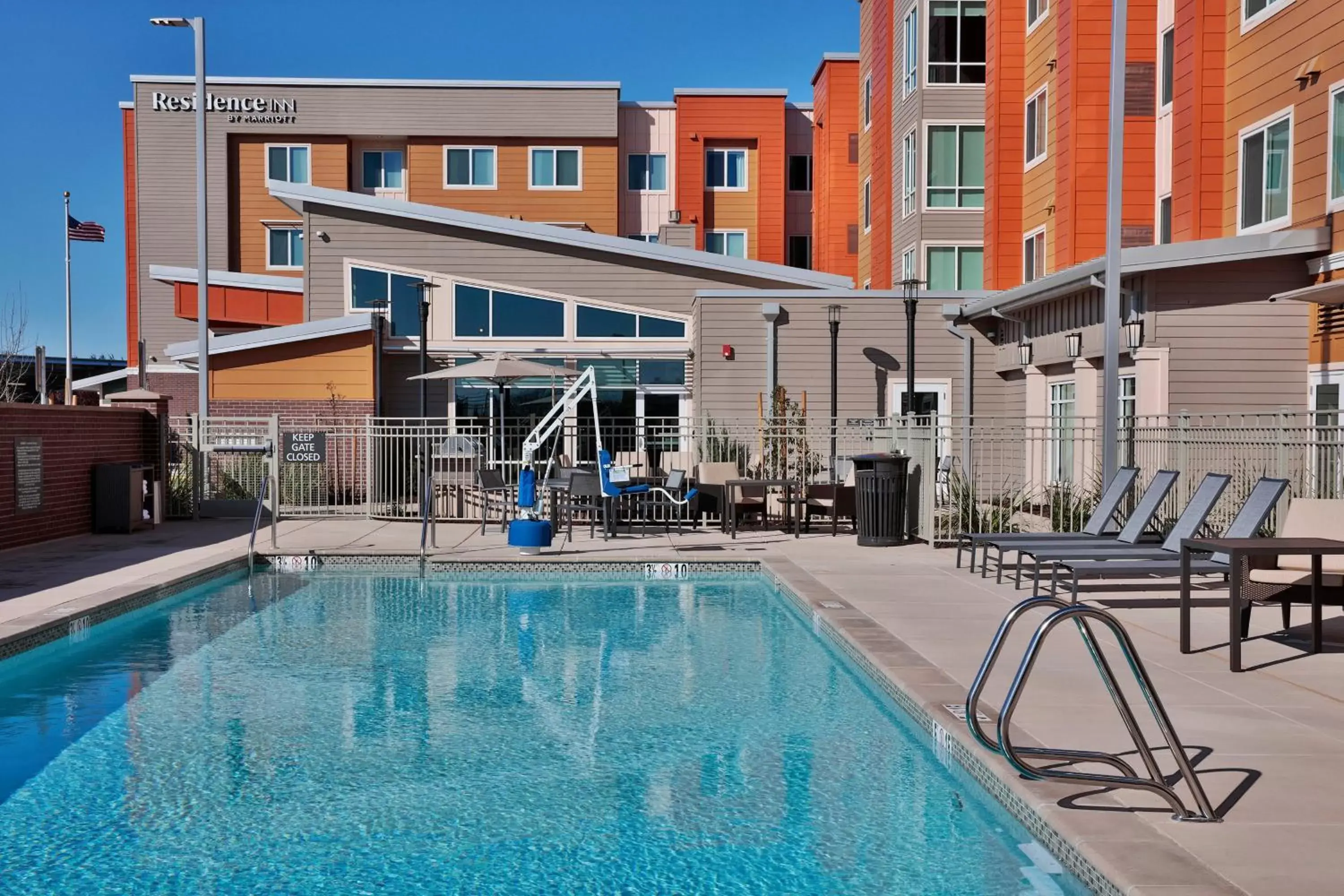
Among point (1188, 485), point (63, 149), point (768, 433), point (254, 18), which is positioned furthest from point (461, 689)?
point (63, 149)

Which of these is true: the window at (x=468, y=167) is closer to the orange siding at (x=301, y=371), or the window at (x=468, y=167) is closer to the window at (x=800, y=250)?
the window at (x=800, y=250)

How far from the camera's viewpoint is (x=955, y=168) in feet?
82.5

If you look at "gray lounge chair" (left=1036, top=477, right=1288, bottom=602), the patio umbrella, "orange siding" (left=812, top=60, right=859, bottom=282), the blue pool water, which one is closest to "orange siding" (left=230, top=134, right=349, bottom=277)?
"orange siding" (left=812, top=60, right=859, bottom=282)

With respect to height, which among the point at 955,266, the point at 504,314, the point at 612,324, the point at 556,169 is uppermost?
the point at 556,169

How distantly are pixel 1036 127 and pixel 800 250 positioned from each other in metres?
15.6

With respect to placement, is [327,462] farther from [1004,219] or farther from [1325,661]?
[1325,661]

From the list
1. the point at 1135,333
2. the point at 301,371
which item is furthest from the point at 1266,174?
the point at 301,371

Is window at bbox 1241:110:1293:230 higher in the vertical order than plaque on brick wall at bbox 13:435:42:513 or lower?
higher

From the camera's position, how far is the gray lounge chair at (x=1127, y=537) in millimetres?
10039

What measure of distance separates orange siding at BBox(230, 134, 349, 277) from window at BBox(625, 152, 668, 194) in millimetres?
8446

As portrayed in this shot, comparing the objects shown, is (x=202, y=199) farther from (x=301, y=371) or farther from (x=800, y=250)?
(x=800, y=250)

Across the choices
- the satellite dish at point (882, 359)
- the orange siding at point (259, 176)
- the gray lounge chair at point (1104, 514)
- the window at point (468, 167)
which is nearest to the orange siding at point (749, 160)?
the window at point (468, 167)

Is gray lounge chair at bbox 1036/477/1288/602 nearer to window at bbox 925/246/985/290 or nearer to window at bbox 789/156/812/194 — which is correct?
window at bbox 925/246/985/290

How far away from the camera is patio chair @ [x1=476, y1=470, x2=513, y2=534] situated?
15242 mm
